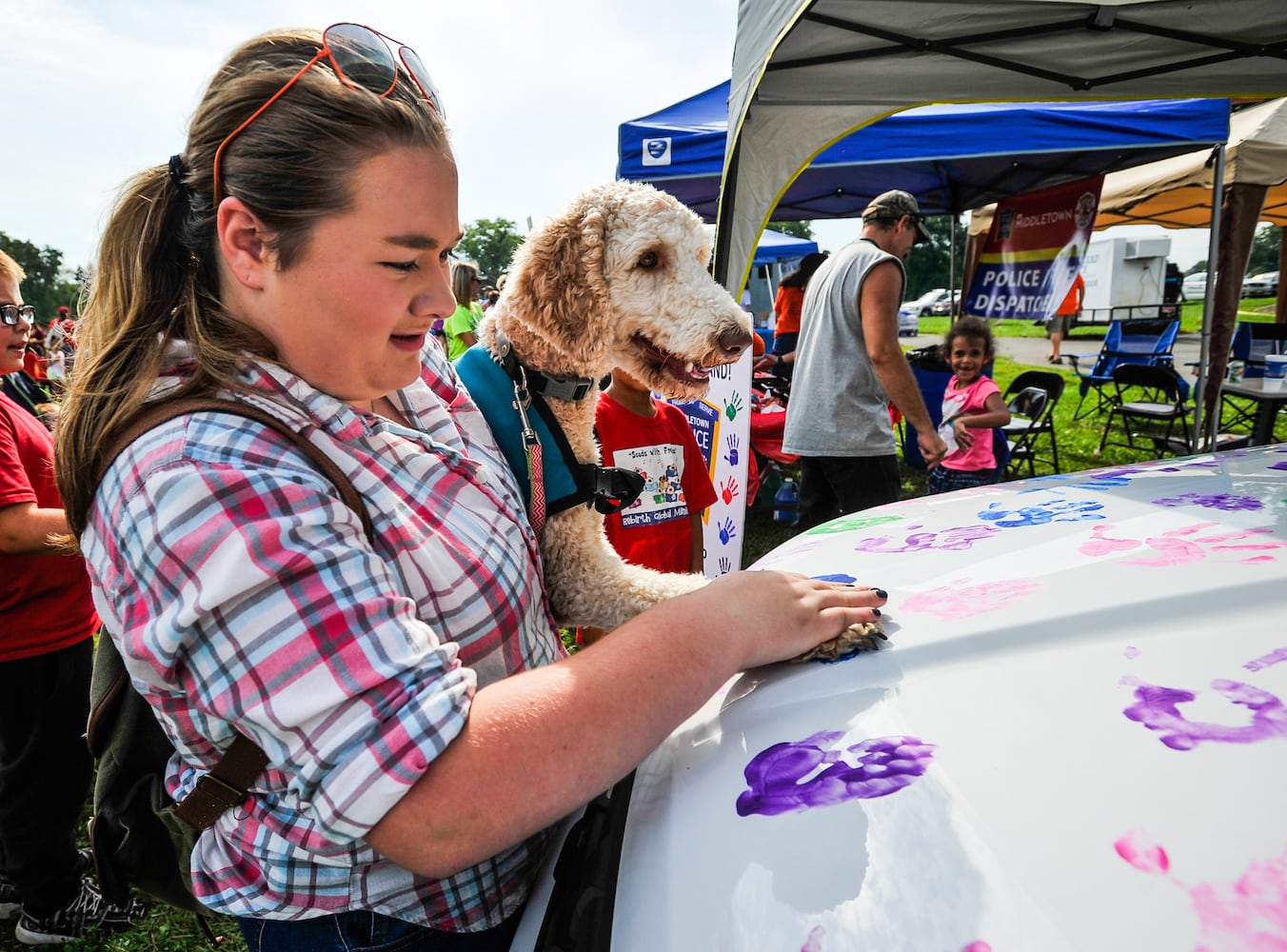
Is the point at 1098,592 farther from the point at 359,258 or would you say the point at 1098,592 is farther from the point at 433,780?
the point at 359,258

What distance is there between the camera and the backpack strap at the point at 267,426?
28.6 inches

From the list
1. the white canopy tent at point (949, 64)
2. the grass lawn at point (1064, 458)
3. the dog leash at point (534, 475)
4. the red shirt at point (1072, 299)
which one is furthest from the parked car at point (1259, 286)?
the dog leash at point (534, 475)

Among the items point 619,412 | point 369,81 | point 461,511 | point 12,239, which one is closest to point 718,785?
point 461,511

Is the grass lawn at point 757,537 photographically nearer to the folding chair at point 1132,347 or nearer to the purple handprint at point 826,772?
the folding chair at point 1132,347

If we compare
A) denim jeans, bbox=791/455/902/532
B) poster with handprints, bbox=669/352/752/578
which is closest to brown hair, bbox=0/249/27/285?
poster with handprints, bbox=669/352/752/578

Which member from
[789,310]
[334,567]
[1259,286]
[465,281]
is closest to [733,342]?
[334,567]

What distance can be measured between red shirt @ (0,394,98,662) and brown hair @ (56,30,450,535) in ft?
6.04

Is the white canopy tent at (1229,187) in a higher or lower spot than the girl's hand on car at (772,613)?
higher

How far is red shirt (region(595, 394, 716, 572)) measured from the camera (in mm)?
2672

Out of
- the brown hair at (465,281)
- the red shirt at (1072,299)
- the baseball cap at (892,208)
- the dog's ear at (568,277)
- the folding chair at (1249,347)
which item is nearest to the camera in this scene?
the dog's ear at (568,277)

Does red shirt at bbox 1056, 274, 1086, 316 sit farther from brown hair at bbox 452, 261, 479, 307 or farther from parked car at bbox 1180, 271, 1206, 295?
parked car at bbox 1180, 271, 1206, 295

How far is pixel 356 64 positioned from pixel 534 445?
70cm

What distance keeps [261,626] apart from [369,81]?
25.8 inches

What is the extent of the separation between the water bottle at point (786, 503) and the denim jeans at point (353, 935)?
5.75m
